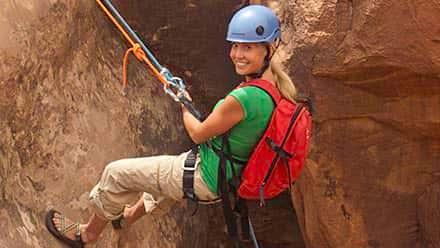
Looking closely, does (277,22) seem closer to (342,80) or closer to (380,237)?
(342,80)

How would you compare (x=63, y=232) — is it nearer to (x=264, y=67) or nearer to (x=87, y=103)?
(x=87, y=103)

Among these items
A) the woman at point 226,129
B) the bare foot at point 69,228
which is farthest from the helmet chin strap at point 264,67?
the bare foot at point 69,228

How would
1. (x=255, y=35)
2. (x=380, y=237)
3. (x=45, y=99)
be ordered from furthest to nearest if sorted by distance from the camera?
(x=380, y=237), (x=45, y=99), (x=255, y=35)

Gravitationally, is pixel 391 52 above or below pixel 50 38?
below

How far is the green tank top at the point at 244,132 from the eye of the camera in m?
→ 3.42

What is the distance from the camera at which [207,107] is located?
6.32 metres

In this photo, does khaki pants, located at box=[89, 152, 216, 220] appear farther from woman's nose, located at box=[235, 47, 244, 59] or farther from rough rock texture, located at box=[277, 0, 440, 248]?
rough rock texture, located at box=[277, 0, 440, 248]

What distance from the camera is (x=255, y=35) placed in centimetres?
351

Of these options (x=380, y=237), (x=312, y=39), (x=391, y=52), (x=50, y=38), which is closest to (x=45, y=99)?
(x=50, y=38)

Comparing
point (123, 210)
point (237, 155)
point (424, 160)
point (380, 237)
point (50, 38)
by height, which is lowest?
point (380, 237)

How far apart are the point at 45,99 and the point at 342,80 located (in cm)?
200

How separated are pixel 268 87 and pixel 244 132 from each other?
0.79ft

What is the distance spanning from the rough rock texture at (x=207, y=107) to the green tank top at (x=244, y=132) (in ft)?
3.46

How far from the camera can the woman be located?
3432 mm
